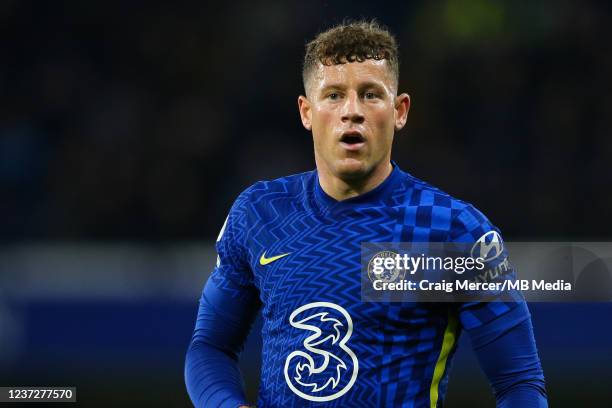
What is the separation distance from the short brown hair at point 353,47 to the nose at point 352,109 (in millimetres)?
103

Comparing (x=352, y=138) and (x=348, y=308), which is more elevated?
(x=352, y=138)

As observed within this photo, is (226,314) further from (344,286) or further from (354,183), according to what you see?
(354,183)

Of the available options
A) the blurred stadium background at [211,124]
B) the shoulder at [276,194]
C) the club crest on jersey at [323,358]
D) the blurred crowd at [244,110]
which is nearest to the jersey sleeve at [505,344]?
the club crest on jersey at [323,358]

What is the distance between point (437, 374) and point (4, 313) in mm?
4147

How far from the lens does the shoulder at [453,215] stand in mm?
2549

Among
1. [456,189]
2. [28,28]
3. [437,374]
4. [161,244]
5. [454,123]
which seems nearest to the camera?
[437,374]

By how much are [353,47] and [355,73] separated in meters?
0.08

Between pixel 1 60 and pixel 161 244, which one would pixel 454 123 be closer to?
pixel 161 244

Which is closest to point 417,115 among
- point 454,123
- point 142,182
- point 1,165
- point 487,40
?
point 454,123

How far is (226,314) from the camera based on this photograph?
111 inches

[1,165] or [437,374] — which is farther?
[1,165]

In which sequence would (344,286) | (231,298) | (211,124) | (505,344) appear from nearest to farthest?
(505,344) < (344,286) < (231,298) < (211,124)

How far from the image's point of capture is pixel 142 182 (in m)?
7.68

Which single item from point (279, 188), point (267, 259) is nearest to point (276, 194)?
point (279, 188)
